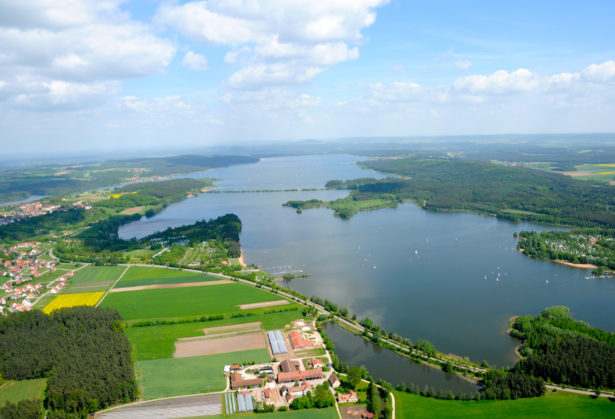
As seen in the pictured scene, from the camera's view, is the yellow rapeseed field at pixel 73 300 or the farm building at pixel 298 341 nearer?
the farm building at pixel 298 341

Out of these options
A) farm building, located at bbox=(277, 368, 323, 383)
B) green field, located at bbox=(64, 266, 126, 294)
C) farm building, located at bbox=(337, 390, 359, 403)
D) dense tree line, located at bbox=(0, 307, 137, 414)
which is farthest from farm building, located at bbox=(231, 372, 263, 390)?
green field, located at bbox=(64, 266, 126, 294)

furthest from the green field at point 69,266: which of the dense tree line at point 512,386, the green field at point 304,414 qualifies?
the dense tree line at point 512,386

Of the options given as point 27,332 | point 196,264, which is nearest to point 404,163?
point 196,264

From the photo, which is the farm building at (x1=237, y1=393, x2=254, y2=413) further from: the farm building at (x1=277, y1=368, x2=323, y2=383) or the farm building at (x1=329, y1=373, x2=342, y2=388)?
the farm building at (x1=329, y1=373, x2=342, y2=388)

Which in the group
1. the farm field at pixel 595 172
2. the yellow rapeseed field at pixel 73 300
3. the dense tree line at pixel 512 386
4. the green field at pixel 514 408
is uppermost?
the farm field at pixel 595 172

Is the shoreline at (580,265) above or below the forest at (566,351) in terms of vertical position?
above

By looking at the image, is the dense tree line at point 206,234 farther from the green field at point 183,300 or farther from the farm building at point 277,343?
the farm building at point 277,343

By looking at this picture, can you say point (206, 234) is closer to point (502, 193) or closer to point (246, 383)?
point (246, 383)

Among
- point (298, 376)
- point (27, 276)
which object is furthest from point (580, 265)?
point (27, 276)
